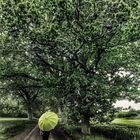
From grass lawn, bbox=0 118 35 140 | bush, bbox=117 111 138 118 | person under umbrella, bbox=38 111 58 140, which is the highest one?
bush, bbox=117 111 138 118

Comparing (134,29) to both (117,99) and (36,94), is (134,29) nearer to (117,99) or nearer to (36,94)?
(117,99)

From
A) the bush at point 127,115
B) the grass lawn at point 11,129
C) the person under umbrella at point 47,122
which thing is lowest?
the grass lawn at point 11,129

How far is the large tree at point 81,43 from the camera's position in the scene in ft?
81.6

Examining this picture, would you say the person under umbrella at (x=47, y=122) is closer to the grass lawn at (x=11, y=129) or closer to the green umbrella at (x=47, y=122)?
the green umbrella at (x=47, y=122)

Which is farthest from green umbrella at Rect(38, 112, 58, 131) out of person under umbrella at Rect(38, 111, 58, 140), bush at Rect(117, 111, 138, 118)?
bush at Rect(117, 111, 138, 118)

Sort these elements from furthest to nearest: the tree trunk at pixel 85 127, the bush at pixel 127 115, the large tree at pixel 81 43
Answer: the bush at pixel 127 115 < the tree trunk at pixel 85 127 < the large tree at pixel 81 43

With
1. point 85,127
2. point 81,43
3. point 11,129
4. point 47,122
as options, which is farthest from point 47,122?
point 11,129

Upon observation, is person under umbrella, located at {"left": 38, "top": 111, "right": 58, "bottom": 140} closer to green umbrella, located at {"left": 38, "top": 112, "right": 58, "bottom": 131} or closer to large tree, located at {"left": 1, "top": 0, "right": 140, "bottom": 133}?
green umbrella, located at {"left": 38, "top": 112, "right": 58, "bottom": 131}

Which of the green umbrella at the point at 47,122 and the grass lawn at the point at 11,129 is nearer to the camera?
the green umbrella at the point at 47,122

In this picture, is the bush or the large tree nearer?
the large tree

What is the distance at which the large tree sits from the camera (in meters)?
24.9

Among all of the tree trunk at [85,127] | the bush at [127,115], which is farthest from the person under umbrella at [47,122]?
the bush at [127,115]

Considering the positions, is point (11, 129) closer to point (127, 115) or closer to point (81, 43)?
point (81, 43)

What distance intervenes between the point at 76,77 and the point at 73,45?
8.99ft
